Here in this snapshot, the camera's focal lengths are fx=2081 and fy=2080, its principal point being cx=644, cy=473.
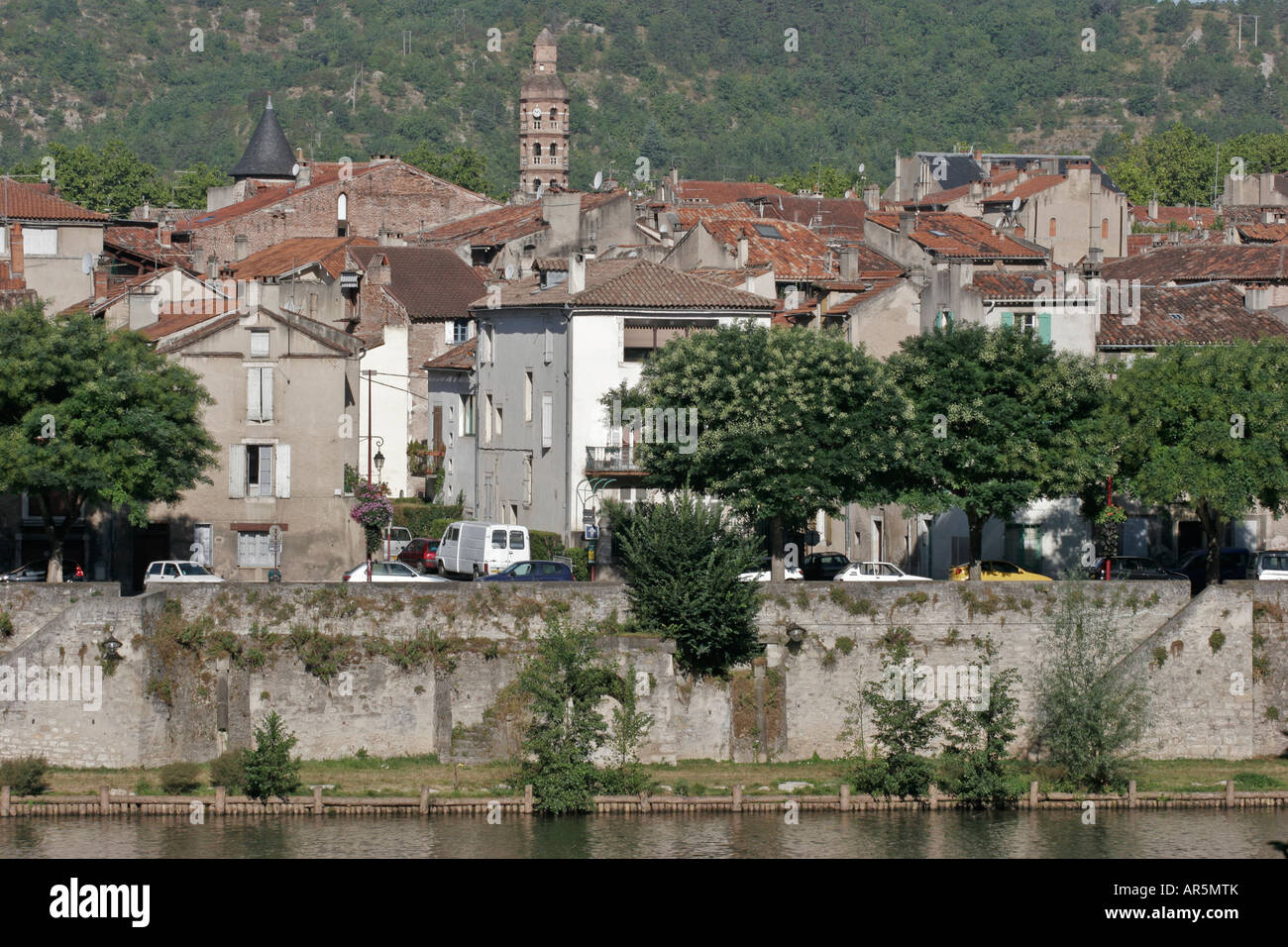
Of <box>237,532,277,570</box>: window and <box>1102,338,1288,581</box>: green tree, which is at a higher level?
<box>1102,338,1288,581</box>: green tree

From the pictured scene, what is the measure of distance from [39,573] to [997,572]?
25811mm

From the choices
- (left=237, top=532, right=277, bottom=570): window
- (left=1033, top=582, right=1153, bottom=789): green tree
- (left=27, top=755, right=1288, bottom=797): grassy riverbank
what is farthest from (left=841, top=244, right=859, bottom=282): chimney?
(left=27, top=755, right=1288, bottom=797): grassy riverbank

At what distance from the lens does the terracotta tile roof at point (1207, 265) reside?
78.9 m

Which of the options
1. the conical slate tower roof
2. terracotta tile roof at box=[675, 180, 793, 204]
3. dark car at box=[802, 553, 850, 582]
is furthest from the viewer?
the conical slate tower roof

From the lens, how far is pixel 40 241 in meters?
79.6

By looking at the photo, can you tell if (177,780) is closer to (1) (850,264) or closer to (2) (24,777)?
(2) (24,777)

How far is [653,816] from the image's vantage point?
45562mm

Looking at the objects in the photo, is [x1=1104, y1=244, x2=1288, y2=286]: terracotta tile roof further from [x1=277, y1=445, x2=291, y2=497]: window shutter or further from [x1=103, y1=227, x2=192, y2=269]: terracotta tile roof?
[x1=103, y1=227, x2=192, y2=269]: terracotta tile roof

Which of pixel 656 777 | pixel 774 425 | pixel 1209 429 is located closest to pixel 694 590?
pixel 656 777

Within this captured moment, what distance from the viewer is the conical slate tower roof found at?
440 feet

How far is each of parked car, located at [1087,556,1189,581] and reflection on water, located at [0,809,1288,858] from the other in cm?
1093

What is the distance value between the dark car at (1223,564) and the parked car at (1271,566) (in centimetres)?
123

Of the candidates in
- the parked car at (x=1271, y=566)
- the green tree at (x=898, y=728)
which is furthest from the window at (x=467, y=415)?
the parked car at (x=1271, y=566)
